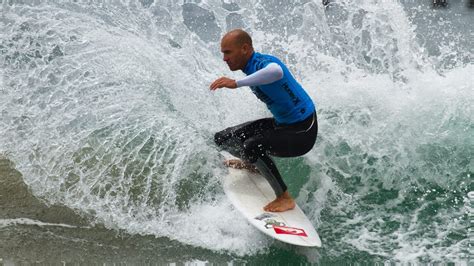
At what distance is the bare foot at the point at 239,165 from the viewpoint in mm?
5840

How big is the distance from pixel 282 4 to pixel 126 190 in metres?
5.11

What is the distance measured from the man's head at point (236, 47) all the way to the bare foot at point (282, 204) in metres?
1.31

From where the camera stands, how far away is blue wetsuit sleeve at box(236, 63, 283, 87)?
15.1ft

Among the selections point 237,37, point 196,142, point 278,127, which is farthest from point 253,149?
point 237,37

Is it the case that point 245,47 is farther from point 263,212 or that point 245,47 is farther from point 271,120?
point 263,212

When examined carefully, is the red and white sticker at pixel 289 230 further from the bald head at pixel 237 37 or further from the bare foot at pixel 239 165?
the bald head at pixel 237 37

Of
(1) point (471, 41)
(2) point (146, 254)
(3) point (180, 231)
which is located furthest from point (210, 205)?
(1) point (471, 41)

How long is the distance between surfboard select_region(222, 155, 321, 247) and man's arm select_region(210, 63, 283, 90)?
4.05ft

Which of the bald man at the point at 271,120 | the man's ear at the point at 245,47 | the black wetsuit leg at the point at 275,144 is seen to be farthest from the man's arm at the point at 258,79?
the black wetsuit leg at the point at 275,144

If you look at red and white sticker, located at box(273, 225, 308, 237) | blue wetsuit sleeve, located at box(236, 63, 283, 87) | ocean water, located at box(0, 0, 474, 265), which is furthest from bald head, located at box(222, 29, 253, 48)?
red and white sticker, located at box(273, 225, 308, 237)

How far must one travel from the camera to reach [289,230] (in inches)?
192

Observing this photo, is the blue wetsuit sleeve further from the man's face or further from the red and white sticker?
the red and white sticker

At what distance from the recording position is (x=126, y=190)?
5559 mm

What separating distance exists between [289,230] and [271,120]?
1121 mm
